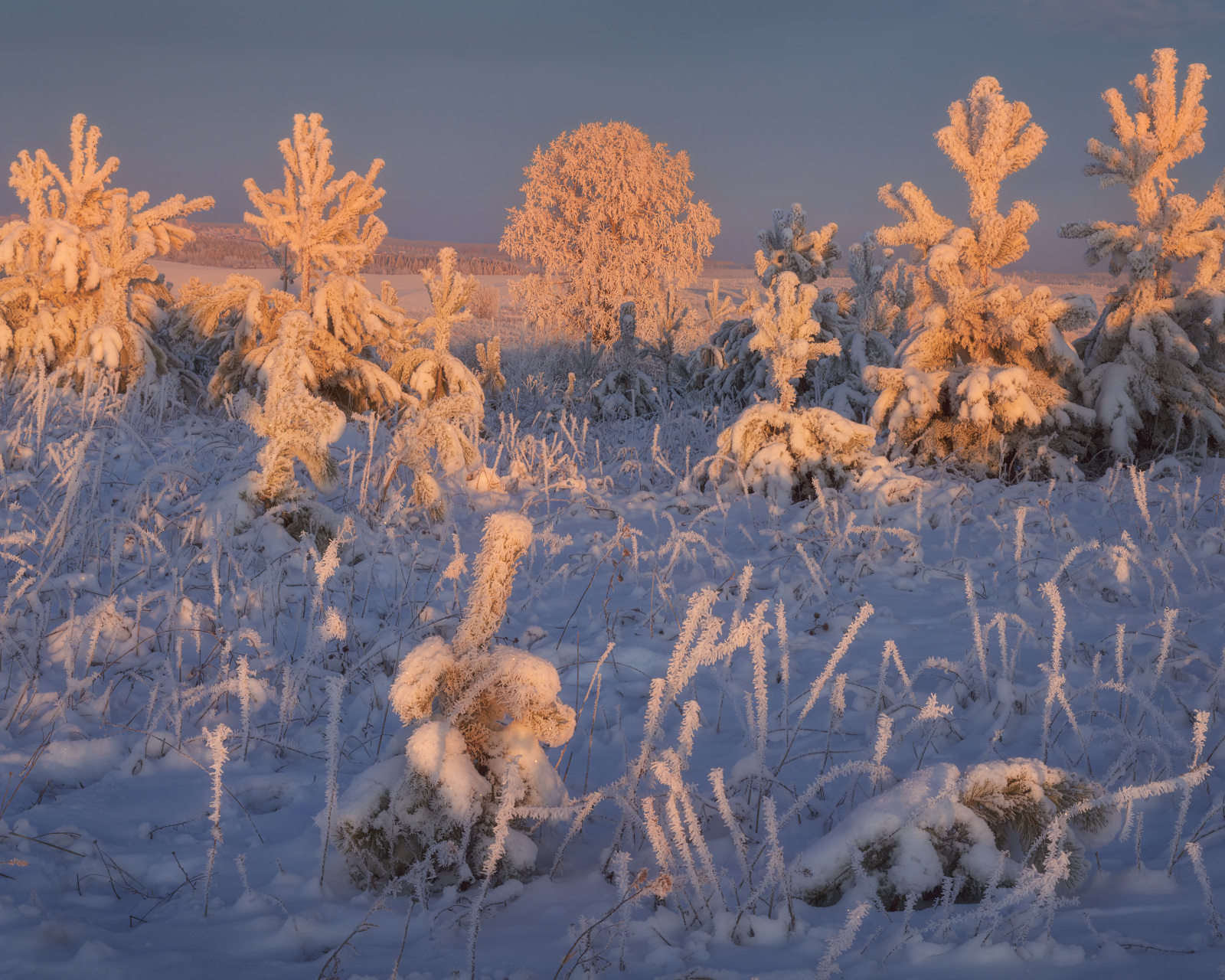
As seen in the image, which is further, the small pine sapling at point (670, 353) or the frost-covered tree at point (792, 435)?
the small pine sapling at point (670, 353)

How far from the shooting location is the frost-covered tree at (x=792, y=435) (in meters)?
7.00

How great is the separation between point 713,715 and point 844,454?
4.31m

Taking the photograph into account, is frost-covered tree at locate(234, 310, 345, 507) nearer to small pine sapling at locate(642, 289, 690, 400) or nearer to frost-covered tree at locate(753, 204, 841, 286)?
frost-covered tree at locate(753, 204, 841, 286)

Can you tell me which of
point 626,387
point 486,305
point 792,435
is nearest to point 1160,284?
point 792,435

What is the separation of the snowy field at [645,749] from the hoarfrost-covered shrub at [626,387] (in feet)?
27.5

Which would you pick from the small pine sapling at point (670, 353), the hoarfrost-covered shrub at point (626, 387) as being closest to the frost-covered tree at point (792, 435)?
the hoarfrost-covered shrub at point (626, 387)

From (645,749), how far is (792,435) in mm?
5230

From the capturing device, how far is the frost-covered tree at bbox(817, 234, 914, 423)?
425 inches

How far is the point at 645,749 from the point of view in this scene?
7.48 ft

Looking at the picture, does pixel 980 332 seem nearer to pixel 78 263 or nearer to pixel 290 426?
pixel 290 426

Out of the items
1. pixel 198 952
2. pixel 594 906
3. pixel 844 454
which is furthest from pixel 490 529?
pixel 844 454

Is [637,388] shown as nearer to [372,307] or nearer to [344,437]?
[372,307]

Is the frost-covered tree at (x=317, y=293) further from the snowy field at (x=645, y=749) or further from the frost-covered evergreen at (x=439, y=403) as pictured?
the snowy field at (x=645, y=749)

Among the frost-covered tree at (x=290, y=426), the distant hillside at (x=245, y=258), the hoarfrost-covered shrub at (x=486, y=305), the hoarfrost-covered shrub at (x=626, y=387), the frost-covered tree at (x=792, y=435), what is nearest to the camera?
the frost-covered tree at (x=290, y=426)
